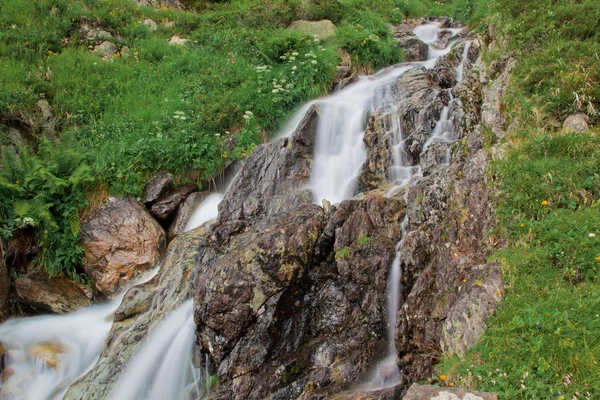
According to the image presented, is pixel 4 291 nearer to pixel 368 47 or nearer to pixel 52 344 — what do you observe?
pixel 52 344

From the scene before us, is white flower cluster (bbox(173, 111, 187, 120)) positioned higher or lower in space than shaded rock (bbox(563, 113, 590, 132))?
higher

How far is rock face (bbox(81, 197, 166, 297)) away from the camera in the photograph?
9.55 m

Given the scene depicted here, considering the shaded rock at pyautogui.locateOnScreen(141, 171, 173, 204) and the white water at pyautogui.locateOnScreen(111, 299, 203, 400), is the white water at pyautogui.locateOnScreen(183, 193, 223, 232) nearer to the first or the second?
the shaded rock at pyautogui.locateOnScreen(141, 171, 173, 204)

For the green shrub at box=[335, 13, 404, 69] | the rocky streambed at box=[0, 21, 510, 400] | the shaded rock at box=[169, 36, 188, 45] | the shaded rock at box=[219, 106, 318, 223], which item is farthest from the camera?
the shaded rock at box=[169, 36, 188, 45]

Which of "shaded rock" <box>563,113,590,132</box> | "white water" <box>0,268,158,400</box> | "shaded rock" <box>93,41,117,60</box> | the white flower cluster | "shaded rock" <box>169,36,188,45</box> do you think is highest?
"shaded rock" <box>93,41,117,60</box>

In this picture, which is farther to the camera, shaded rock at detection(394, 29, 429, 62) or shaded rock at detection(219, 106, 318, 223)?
shaded rock at detection(394, 29, 429, 62)

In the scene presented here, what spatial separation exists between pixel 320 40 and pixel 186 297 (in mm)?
10933

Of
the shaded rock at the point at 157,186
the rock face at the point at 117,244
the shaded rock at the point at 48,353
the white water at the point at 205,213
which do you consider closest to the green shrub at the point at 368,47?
the white water at the point at 205,213

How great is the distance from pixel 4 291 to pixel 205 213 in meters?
4.48

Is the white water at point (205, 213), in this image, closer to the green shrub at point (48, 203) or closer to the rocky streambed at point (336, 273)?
the rocky streambed at point (336, 273)

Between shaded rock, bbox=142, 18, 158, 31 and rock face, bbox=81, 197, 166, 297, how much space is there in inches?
416

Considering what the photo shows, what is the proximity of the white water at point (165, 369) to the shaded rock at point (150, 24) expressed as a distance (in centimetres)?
1457

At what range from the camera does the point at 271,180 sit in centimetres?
955

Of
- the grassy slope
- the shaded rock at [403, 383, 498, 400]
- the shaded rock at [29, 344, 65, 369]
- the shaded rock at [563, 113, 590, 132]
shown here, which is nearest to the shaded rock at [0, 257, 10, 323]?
the shaded rock at [29, 344, 65, 369]
